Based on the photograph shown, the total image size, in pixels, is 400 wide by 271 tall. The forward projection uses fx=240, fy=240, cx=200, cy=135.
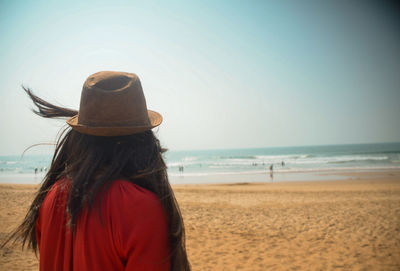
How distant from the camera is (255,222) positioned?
7992 millimetres

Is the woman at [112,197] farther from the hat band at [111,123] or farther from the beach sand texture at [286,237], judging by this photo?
the beach sand texture at [286,237]

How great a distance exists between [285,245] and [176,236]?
5.97 metres

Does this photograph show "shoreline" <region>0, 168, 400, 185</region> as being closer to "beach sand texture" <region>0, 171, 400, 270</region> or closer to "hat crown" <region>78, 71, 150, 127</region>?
"beach sand texture" <region>0, 171, 400, 270</region>

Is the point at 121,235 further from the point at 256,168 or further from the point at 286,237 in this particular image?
the point at 256,168

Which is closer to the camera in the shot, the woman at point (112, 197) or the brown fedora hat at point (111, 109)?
the woman at point (112, 197)

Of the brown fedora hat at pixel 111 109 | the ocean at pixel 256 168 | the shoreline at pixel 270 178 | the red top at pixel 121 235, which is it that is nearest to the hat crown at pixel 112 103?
the brown fedora hat at pixel 111 109

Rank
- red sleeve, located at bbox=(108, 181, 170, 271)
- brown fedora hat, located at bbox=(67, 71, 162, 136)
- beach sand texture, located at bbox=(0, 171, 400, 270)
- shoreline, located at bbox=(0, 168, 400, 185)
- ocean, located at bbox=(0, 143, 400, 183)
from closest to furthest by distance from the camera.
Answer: red sleeve, located at bbox=(108, 181, 170, 271) → brown fedora hat, located at bbox=(67, 71, 162, 136) → beach sand texture, located at bbox=(0, 171, 400, 270) → shoreline, located at bbox=(0, 168, 400, 185) → ocean, located at bbox=(0, 143, 400, 183)

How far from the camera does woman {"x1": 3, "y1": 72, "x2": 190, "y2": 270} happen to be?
0.88 metres

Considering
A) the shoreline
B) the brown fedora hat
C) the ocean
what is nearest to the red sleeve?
the brown fedora hat

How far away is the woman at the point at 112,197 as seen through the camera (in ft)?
2.89

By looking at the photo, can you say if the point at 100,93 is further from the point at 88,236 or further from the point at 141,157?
the point at 88,236

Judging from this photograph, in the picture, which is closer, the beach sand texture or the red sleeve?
the red sleeve

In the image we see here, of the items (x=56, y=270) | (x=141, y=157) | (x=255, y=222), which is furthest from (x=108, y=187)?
(x=255, y=222)

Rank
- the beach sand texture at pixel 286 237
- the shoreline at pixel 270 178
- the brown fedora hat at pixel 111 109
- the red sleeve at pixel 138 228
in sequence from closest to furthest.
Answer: the red sleeve at pixel 138 228, the brown fedora hat at pixel 111 109, the beach sand texture at pixel 286 237, the shoreline at pixel 270 178
